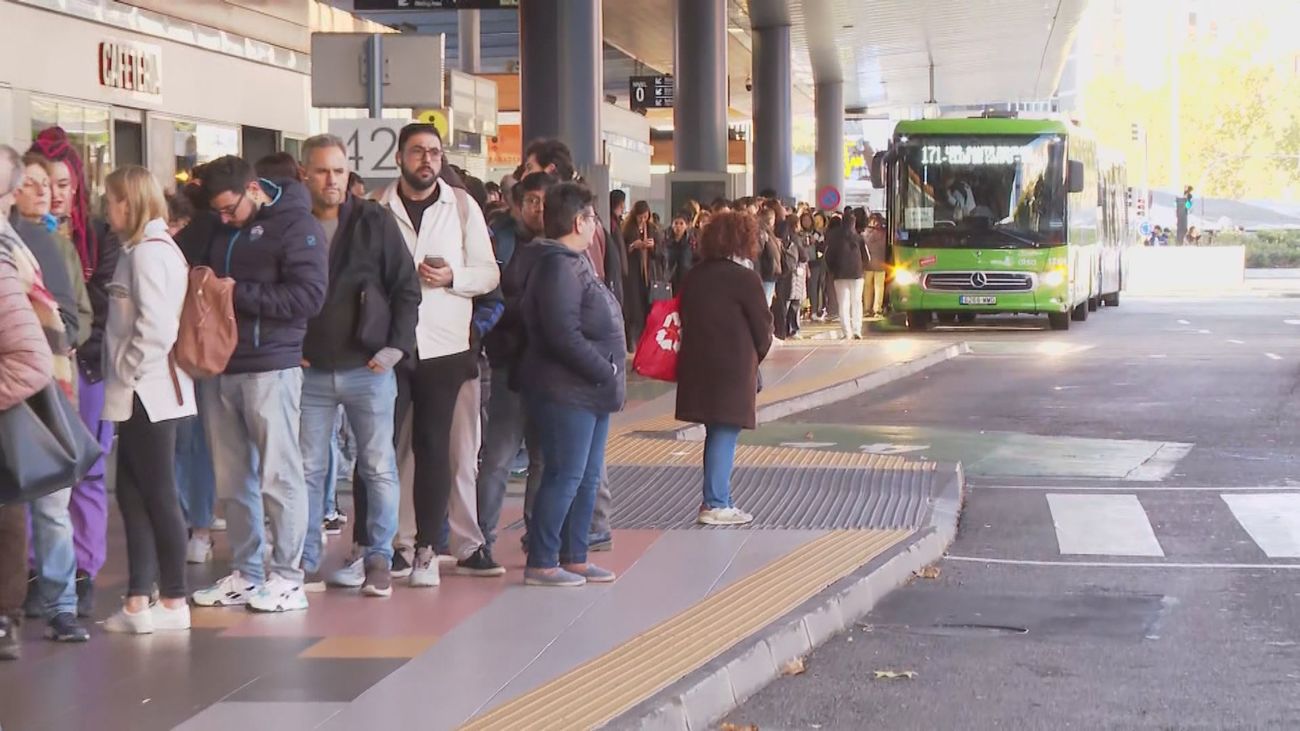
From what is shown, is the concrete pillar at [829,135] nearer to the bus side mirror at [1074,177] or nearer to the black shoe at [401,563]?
the bus side mirror at [1074,177]

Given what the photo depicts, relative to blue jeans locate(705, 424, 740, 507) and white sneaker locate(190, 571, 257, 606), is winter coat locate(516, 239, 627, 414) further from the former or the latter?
blue jeans locate(705, 424, 740, 507)

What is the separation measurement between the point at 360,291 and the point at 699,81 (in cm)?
3004

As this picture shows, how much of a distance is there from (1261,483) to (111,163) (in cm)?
1218

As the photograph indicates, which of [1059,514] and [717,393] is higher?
[717,393]

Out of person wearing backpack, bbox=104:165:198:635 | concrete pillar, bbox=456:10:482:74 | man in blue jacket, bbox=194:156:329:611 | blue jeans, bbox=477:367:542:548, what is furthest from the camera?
concrete pillar, bbox=456:10:482:74

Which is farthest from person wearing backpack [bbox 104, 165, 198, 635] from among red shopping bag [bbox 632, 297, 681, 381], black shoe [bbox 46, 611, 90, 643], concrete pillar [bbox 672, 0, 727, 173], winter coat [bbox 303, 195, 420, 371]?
concrete pillar [bbox 672, 0, 727, 173]

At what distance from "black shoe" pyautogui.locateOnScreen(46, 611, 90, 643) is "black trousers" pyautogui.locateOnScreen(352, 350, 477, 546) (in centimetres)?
156

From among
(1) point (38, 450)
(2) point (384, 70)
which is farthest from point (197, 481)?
(2) point (384, 70)

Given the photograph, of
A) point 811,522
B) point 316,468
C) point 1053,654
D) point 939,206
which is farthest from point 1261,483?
point 939,206

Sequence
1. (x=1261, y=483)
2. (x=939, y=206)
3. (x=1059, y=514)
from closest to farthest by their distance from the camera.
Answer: (x=1059, y=514), (x=1261, y=483), (x=939, y=206)

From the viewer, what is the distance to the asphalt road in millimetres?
7367

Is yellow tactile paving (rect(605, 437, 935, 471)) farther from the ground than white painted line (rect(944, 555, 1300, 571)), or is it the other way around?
yellow tactile paving (rect(605, 437, 935, 471))

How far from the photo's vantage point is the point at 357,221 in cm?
889

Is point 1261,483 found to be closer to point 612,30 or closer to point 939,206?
point 939,206
